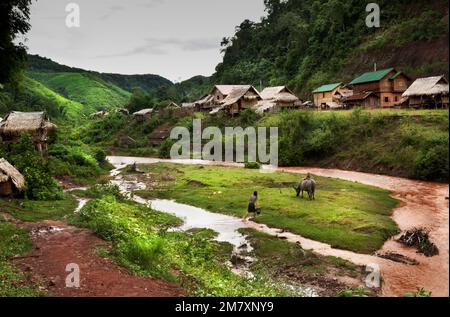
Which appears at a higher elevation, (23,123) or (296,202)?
(23,123)

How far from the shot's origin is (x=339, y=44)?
76.0 metres

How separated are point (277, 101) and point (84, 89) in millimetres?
118773

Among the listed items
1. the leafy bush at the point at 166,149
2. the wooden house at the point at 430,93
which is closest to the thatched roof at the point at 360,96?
the wooden house at the point at 430,93

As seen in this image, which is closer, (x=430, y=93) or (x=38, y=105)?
(x=430, y=93)

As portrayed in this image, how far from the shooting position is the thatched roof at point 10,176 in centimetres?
2211

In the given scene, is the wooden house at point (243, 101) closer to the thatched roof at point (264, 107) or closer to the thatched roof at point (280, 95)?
the thatched roof at point (280, 95)

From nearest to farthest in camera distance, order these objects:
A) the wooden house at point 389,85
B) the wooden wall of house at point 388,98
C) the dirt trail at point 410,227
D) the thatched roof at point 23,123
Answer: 1. the dirt trail at point 410,227
2. the thatched roof at point 23,123
3. the wooden house at point 389,85
4. the wooden wall of house at point 388,98

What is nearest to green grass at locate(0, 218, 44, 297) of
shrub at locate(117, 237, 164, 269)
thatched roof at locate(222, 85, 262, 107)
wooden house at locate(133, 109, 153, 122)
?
shrub at locate(117, 237, 164, 269)

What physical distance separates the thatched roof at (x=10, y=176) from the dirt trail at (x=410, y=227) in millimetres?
16010

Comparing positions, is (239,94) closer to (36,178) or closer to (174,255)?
(36,178)

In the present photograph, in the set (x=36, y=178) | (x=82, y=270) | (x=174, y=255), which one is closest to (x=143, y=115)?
(x=36, y=178)

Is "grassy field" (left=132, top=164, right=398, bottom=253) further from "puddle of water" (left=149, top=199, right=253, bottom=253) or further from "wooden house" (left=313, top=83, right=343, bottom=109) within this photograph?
"wooden house" (left=313, top=83, right=343, bottom=109)

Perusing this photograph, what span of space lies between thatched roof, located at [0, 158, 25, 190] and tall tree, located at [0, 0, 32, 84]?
526 centimetres
